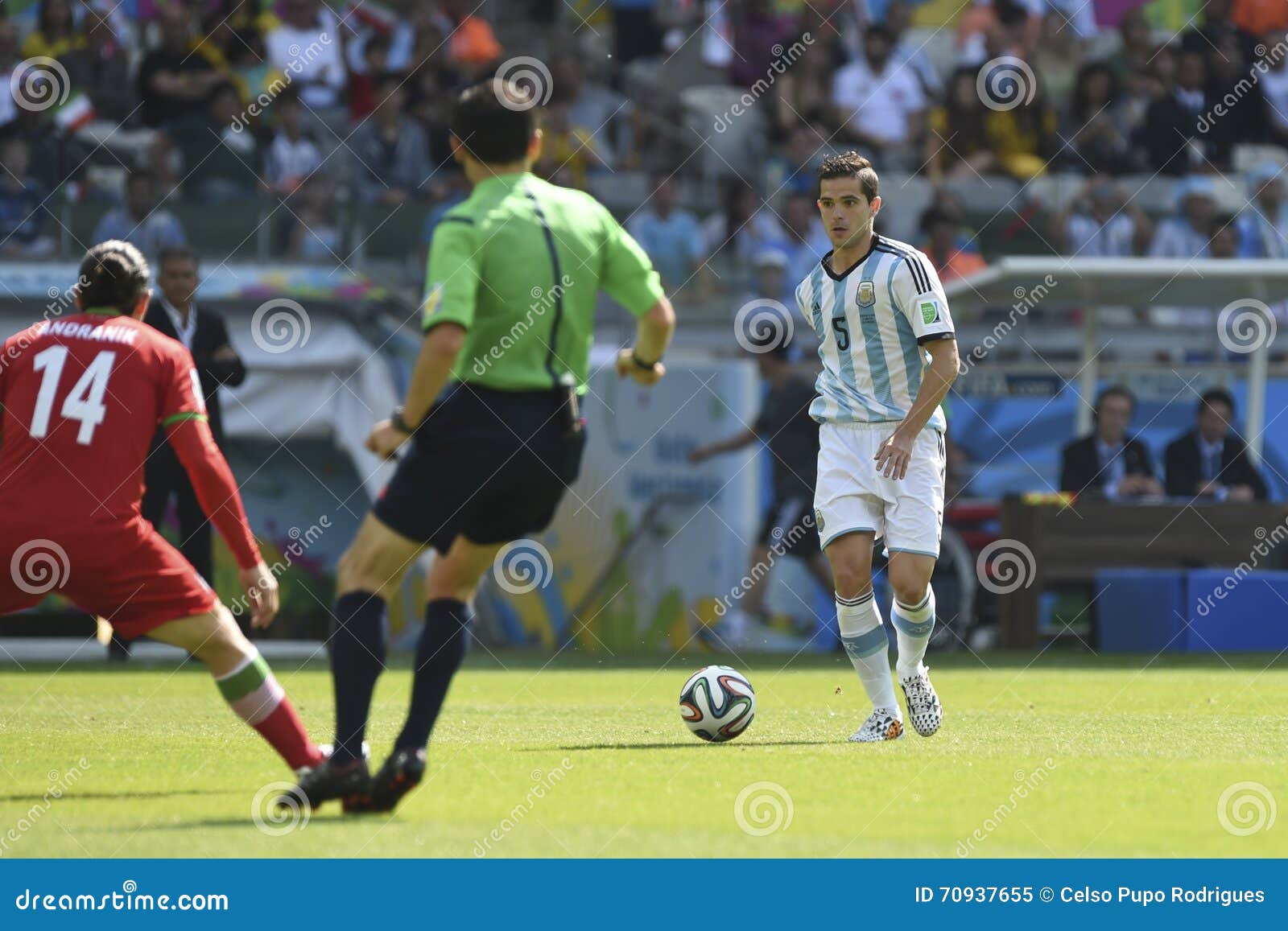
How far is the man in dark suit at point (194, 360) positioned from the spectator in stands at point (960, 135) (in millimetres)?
9836

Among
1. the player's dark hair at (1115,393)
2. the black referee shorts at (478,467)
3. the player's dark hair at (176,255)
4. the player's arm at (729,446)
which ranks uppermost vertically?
the black referee shorts at (478,467)

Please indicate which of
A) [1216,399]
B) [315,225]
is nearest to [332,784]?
[1216,399]

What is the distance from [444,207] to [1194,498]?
7.19m

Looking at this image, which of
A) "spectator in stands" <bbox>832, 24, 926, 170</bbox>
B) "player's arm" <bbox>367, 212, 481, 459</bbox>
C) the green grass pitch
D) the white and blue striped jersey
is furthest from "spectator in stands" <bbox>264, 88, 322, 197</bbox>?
"player's arm" <bbox>367, 212, 481, 459</bbox>

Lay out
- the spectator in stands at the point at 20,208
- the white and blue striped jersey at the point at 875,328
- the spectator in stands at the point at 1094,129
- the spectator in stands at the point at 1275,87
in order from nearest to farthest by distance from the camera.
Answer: the white and blue striped jersey at the point at 875,328 < the spectator in stands at the point at 20,208 < the spectator in stands at the point at 1094,129 < the spectator in stands at the point at 1275,87

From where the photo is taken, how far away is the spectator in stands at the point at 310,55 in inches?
757

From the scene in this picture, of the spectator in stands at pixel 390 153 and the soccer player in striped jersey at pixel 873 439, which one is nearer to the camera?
the soccer player in striped jersey at pixel 873 439

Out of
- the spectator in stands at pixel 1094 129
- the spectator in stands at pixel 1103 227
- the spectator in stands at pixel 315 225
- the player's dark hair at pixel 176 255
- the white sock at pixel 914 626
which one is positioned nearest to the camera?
the white sock at pixel 914 626

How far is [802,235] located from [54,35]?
7610mm

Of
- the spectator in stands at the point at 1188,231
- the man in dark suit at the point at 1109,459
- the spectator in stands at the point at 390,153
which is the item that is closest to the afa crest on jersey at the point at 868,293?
the man in dark suit at the point at 1109,459

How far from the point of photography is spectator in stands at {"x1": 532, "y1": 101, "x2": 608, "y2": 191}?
735 inches

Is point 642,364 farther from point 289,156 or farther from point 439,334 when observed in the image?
point 289,156

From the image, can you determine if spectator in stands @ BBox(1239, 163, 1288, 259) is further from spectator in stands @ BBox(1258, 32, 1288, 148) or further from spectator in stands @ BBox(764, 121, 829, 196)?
spectator in stands @ BBox(764, 121, 829, 196)

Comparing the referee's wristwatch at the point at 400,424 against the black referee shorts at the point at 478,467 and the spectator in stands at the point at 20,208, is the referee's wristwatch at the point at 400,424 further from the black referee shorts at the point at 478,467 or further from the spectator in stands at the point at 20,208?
the spectator in stands at the point at 20,208
